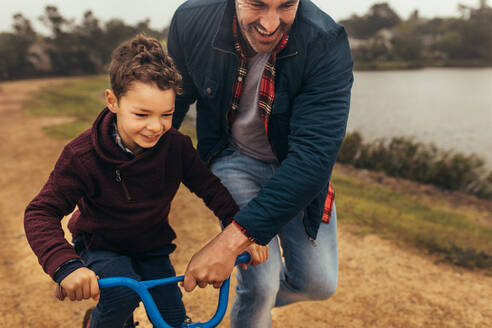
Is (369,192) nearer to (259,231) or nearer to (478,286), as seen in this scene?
(478,286)

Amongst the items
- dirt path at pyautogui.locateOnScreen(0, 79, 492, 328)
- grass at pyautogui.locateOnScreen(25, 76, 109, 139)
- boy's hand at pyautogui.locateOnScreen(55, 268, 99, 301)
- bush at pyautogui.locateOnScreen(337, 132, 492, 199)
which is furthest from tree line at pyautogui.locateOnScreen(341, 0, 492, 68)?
boy's hand at pyautogui.locateOnScreen(55, 268, 99, 301)

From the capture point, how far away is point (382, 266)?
3.65m

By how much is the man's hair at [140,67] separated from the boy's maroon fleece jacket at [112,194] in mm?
223

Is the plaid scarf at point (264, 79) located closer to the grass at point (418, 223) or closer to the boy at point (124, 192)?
the boy at point (124, 192)

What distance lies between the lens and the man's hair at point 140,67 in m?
1.54

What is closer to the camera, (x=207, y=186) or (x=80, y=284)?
(x=80, y=284)

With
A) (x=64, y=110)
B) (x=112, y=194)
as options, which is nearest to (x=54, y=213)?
(x=112, y=194)

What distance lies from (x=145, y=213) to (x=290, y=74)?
896 mm

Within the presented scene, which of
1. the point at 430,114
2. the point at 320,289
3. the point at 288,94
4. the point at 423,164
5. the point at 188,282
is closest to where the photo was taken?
the point at 188,282

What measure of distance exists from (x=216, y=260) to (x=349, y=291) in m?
2.06

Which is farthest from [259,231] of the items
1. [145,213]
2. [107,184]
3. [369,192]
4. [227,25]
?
[369,192]

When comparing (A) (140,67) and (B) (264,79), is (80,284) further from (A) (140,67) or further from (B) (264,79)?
(B) (264,79)

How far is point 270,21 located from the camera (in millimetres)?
1702

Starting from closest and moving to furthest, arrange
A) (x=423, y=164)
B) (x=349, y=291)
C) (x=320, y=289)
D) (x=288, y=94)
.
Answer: (x=288, y=94)
(x=320, y=289)
(x=349, y=291)
(x=423, y=164)
